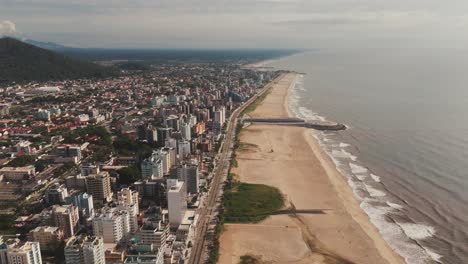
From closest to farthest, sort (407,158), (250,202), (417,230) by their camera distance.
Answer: (417,230) < (250,202) < (407,158)

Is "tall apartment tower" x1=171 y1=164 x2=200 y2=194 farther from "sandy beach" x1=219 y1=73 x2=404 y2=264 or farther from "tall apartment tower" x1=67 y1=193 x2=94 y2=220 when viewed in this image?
"tall apartment tower" x1=67 y1=193 x2=94 y2=220

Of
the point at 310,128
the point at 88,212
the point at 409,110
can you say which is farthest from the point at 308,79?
the point at 88,212

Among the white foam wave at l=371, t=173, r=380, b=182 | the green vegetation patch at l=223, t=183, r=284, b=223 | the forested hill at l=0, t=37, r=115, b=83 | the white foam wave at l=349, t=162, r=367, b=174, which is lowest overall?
the green vegetation patch at l=223, t=183, r=284, b=223

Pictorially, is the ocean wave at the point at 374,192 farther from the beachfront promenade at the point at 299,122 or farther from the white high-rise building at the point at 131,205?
the beachfront promenade at the point at 299,122

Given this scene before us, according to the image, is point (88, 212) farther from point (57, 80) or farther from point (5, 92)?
point (57, 80)

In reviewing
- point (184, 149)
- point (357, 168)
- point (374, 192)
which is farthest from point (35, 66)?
point (374, 192)

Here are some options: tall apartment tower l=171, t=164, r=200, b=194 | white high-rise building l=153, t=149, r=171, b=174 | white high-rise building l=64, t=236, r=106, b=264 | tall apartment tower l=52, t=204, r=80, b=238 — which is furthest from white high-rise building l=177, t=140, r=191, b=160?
white high-rise building l=64, t=236, r=106, b=264

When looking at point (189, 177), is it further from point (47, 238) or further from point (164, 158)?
point (47, 238)
